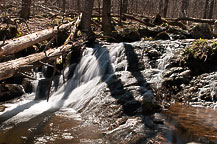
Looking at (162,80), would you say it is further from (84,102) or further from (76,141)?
(76,141)

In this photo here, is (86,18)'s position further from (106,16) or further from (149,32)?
(149,32)

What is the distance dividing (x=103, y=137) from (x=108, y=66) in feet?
14.2

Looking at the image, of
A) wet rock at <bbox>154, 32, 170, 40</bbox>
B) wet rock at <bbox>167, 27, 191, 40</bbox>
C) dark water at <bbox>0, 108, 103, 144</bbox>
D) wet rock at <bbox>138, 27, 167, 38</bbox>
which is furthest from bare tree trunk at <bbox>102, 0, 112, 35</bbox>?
dark water at <bbox>0, 108, 103, 144</bbox>

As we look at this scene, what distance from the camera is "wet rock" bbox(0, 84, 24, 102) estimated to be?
27.4ft

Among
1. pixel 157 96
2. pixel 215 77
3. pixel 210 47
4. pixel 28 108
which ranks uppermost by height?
pixel 210 47

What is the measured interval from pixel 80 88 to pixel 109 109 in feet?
8.73

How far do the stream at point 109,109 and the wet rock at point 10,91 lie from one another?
342mm

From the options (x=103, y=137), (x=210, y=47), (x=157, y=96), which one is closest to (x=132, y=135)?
(x=103, y=137)

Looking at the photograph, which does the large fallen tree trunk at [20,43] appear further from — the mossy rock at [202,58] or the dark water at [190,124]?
the mossy rock at [202,58]

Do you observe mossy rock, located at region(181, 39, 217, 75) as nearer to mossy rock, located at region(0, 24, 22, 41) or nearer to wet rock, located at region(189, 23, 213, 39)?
wet rock, located at region(189, 23, 213, 39)

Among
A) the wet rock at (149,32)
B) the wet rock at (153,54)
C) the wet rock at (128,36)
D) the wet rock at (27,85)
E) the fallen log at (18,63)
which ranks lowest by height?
the wet rock at (27,85)

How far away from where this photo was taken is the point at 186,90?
721cm

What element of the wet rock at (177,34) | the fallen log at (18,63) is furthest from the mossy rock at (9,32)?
the wet rock at (177,34)

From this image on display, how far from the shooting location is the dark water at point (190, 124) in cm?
423
